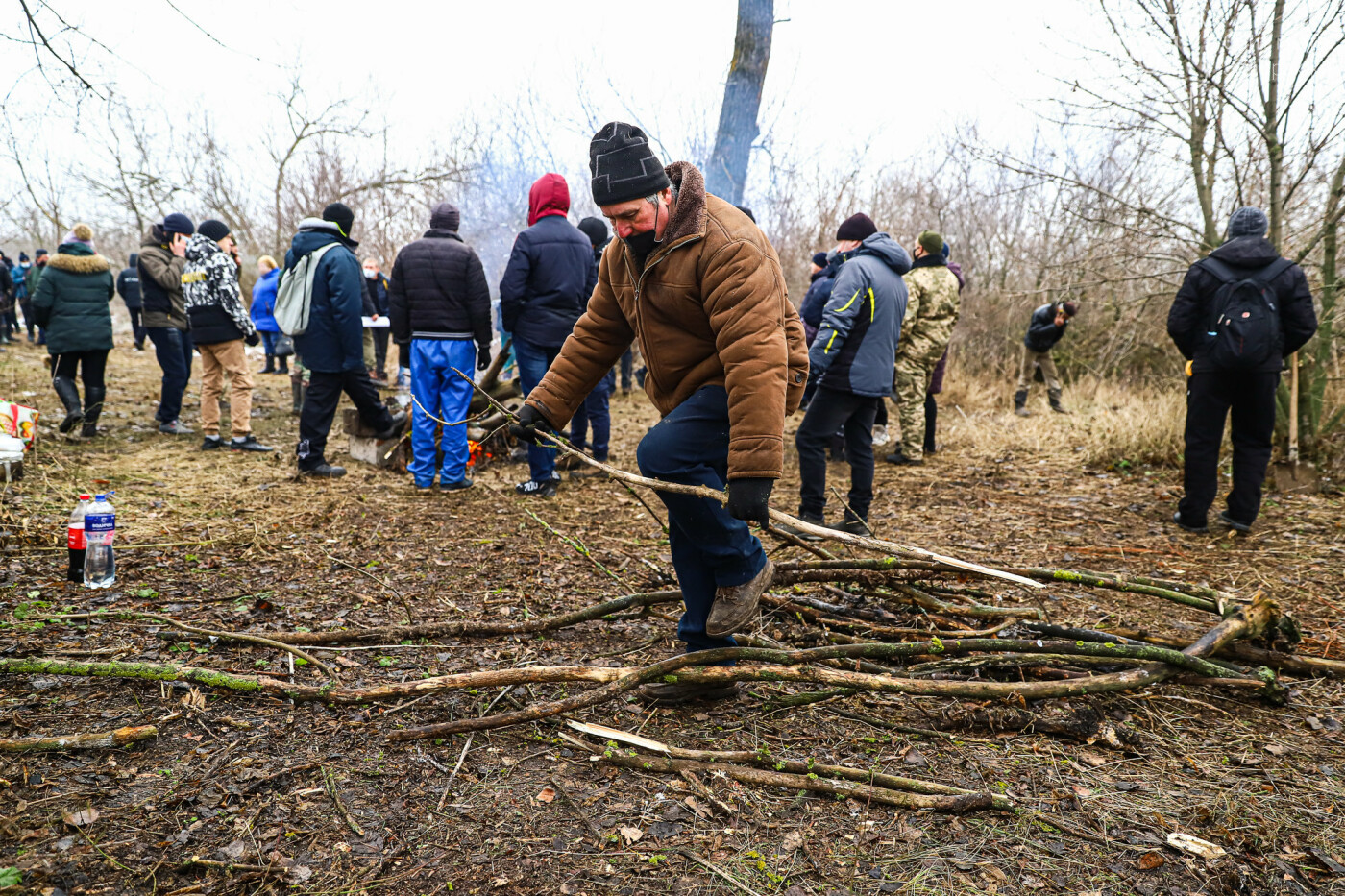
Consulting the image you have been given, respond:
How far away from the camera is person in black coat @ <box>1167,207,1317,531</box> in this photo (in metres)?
5.34

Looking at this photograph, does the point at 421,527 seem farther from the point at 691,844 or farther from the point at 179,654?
the point at 691,844

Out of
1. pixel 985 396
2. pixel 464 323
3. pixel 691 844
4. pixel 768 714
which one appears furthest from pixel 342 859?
pixel 985 396

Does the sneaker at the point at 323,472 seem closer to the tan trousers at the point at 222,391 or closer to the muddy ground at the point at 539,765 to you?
the tan trousers at the point at 222,391

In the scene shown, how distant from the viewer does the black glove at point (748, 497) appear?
8.70ft

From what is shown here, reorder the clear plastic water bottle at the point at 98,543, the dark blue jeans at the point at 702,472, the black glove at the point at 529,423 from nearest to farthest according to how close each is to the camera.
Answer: the dark blue jeans at the point at 702,472
the black glove at the point at 529,423
the clear plastic water bottle at the point at 98,543

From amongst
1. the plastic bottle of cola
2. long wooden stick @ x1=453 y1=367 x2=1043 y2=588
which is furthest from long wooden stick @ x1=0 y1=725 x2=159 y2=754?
the plastic bottle of cola

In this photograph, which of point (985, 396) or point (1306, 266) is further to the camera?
point (985, 396)

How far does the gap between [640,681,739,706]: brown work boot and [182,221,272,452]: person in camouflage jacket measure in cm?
598

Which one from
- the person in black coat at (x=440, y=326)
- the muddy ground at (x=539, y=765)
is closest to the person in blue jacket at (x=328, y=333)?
the person in black coat at (x=440, y=326)

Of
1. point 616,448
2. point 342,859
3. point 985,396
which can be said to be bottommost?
point 342,859

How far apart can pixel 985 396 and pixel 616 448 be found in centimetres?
675

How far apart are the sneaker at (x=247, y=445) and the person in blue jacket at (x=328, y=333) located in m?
1.25

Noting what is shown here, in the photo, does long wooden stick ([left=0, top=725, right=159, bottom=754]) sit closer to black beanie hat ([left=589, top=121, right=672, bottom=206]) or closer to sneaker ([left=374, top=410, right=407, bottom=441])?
black beanie hat ([left=589, top=121, right=672, bottom=206])

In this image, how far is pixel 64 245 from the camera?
25.5ft
